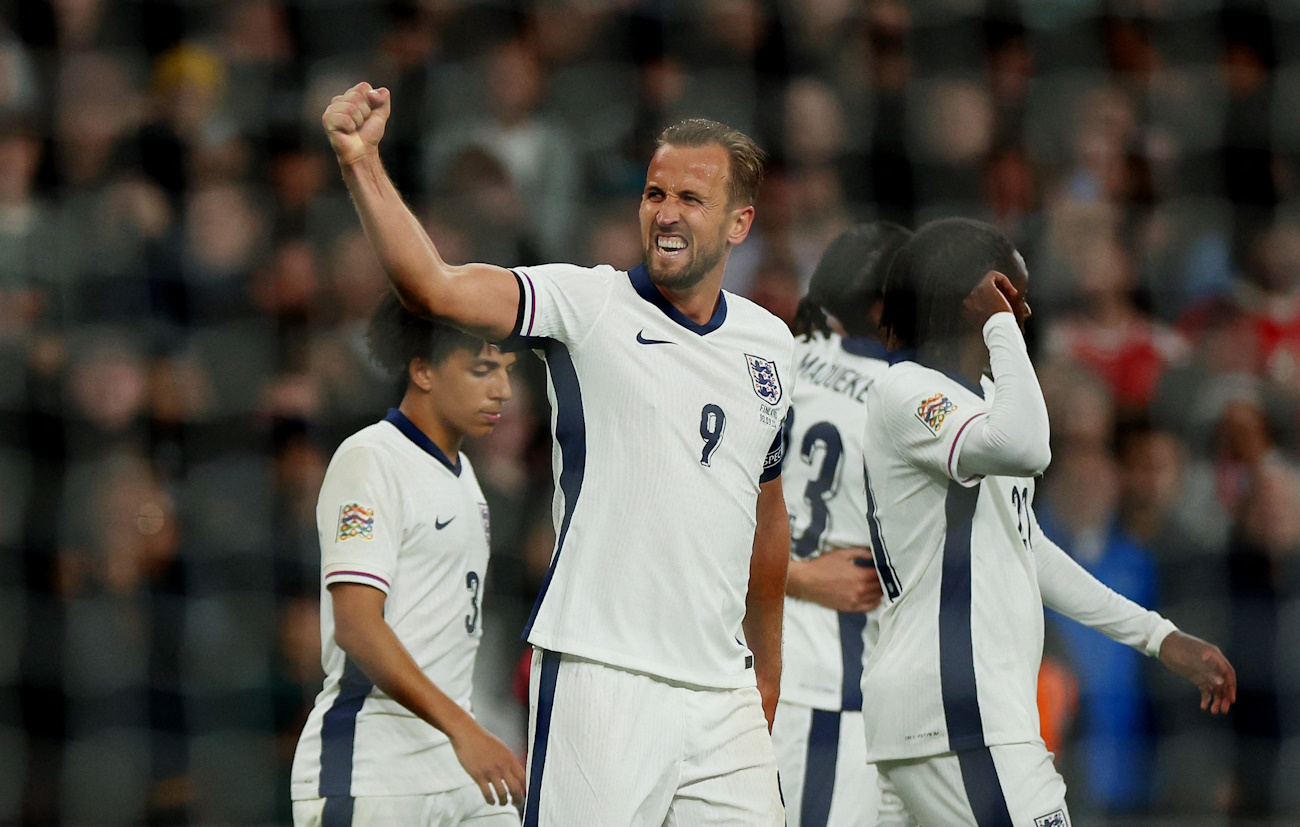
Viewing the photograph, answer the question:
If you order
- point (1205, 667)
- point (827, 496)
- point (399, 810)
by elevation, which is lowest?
point (399, 810)

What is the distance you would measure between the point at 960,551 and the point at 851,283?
1.18 meters

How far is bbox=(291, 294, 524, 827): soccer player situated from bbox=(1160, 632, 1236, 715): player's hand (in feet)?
5.37

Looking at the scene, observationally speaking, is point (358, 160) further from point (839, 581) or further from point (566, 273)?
point (839, 581)

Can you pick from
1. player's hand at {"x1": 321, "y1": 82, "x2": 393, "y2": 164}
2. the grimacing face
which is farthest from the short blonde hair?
player's hand at {"x1": 321, "y1": 82, "x2": 393, "y2": 164}

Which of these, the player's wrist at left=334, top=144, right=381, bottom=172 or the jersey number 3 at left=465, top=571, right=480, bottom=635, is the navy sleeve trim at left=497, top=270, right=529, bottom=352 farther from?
the jersey number 3 at left=465, top=571, right=480, bottom=635

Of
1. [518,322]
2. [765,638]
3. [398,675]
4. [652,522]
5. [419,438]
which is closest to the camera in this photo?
[518,322]

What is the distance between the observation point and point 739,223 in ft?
10.5

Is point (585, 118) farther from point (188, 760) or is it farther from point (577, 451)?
point (577, 451)

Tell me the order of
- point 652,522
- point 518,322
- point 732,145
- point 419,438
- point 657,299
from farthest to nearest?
point 419,438 < point 732,145 < point 657,299 < point 652,522 < point 518,322

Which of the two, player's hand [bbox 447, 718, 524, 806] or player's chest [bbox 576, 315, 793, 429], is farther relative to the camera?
player's hand [bbox 447, 718, 524, 806]

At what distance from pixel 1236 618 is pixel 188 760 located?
148 inches

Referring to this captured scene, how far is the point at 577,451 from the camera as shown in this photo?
9.70 ft

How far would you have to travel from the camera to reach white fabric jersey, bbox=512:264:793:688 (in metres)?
2.88

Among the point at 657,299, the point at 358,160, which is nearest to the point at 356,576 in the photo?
the point at 657,299
